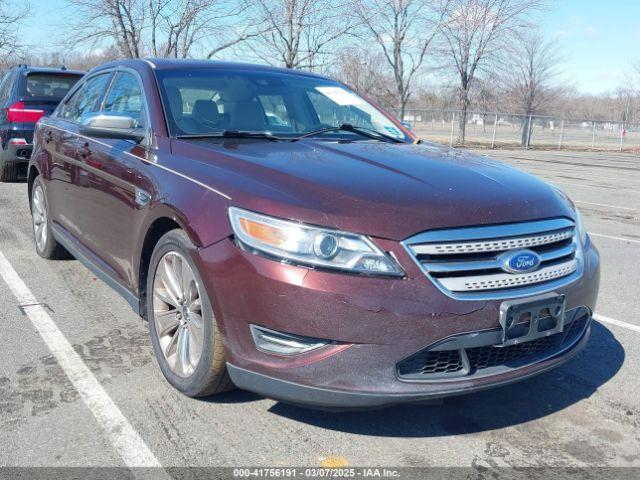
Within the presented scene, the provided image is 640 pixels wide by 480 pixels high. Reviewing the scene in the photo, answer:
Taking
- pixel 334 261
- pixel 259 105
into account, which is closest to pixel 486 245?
pixel 334 261

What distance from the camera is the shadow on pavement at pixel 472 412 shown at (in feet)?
9.82

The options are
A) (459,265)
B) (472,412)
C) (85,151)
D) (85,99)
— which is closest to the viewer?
(459,265)

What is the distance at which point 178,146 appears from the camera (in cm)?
341

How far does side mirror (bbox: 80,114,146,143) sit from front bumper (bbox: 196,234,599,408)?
138 cm

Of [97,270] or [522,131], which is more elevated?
[522,131]

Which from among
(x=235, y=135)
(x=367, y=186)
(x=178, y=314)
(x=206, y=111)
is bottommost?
(x=178, y=314)

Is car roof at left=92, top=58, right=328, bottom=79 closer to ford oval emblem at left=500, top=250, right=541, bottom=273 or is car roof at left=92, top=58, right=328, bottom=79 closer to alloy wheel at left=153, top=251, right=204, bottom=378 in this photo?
alloy wheel at left=153, top=251, right=204, bottom=378

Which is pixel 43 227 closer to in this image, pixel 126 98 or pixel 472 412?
pixel 126 98

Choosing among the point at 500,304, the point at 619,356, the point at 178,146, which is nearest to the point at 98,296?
the point at 178,146

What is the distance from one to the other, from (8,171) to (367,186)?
361 inches

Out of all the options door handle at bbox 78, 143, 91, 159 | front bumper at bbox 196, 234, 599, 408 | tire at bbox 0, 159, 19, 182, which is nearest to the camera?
front bumper at bbox 196, 234, 599, 408

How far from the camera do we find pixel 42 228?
5.84 metres

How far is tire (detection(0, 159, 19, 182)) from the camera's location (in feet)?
33.3

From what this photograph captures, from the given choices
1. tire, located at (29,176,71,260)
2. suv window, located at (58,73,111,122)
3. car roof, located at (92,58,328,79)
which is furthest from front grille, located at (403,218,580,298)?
tire, located at (29,176,71,260)
